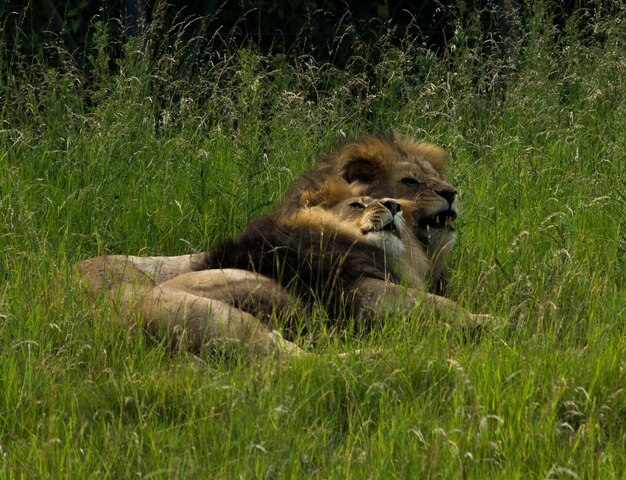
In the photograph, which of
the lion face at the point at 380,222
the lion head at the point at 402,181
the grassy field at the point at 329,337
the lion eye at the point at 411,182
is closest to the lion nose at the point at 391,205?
the lion face at the point at 380,222

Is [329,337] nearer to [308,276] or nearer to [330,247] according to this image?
[308,276]

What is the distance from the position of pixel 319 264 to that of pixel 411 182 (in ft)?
2.37

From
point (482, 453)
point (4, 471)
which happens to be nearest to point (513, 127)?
point (482, 453)

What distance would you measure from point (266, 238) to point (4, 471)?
1.94m

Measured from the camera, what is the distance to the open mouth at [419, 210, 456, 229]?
5.46 m

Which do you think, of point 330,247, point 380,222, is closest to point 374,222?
point 380,222

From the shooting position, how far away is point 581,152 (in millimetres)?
7043

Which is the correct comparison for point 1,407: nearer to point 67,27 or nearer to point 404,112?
point 404,112

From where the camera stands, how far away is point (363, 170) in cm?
558

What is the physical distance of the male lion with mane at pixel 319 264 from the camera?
15.1ft

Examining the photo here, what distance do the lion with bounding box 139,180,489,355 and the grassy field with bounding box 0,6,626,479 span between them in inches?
5.1

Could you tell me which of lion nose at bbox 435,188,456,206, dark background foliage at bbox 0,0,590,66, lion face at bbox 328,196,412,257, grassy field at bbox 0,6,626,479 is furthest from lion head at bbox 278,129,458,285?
dark background foliage at bbox 0,0,590,66

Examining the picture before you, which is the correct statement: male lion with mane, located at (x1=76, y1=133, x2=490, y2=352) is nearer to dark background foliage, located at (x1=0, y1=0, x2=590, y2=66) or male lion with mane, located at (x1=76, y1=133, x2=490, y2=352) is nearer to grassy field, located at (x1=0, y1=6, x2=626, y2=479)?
grassy field, located at (x1=0, y1=6, x2=626, y2=479)

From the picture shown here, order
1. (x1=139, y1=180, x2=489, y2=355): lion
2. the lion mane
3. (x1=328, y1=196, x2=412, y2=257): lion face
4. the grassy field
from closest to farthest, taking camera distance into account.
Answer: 1. the grassy field
2. (x1=139, y1=180, x2=489, y2=355): lion
3. the lion mane
4. (x1=328, y1=196, x2=412, y2=257): lion face
